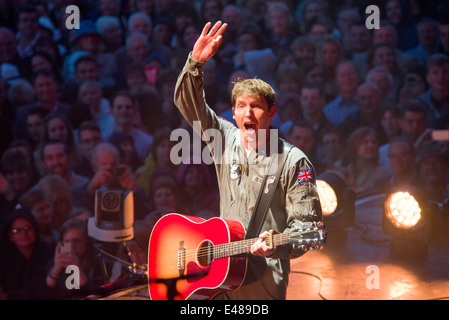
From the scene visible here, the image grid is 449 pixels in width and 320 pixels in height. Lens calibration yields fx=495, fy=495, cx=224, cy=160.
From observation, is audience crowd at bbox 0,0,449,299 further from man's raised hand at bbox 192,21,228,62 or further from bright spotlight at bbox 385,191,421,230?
man's raised hand at bbox 192,21,228,62

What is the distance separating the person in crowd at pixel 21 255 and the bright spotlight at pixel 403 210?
11.9 ft

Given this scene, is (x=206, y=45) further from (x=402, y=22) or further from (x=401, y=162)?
(x=402, y=22)

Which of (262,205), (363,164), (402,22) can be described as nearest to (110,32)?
(363,164)

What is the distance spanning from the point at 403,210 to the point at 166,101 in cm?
323

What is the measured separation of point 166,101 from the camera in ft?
21.0

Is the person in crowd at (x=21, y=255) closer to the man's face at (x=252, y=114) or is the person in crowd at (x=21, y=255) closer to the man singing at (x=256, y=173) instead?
the man singing at (x=256, y=173)

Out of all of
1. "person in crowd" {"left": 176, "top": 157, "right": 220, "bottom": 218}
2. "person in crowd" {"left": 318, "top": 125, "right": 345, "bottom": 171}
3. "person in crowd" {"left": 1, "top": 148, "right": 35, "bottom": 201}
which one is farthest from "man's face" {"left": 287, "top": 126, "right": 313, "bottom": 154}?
"person in crowd" {"left": 1, "top": 148, "right": 35, "bottom": 201}

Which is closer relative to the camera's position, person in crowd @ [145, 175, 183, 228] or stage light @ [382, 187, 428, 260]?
stage light @ [382, 187, 428, 260]

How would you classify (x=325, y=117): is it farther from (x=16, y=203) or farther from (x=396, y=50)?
(x=16, y=203)

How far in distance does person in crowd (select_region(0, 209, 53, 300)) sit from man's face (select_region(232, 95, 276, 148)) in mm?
3468

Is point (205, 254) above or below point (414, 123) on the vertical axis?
below

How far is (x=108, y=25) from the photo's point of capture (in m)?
6.79

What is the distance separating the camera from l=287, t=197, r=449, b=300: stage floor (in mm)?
3918

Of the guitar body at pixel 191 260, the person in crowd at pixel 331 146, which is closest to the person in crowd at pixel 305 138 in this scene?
the person in crowd at pixel 331 146
